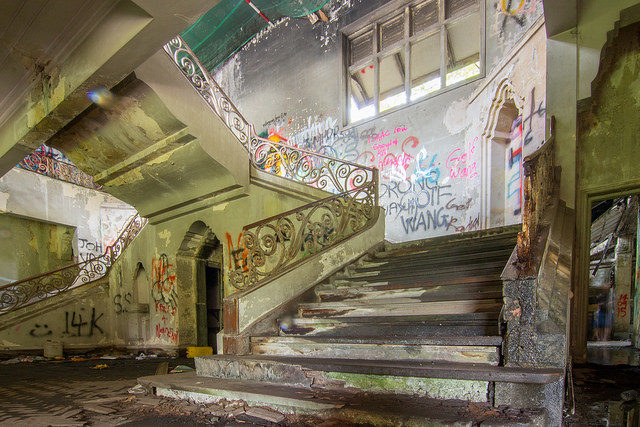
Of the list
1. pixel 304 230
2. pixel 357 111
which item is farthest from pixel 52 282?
pixel 357 111

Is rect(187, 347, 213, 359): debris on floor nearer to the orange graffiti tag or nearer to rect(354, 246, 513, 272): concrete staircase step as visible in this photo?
the orange graffiti tag

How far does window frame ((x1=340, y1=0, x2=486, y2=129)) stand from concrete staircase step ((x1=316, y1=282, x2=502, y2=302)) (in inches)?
232

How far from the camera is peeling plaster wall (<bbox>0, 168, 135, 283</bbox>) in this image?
36.9 feet

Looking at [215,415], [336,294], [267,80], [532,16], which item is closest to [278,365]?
[215,415]

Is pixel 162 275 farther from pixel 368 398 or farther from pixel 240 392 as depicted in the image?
pixel 368 398

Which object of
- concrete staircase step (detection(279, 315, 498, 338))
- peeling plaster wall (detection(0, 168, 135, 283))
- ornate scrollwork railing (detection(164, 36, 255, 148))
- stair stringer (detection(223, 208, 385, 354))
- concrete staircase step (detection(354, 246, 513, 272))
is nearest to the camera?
concrete staircase step (detection(279, 315, 498, 338))

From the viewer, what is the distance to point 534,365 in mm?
2447

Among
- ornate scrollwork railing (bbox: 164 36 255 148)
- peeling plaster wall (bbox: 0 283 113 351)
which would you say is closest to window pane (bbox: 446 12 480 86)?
ornate scrollwork railing (bbox: 164 36 255 148)

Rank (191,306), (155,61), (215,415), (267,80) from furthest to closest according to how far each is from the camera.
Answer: (267,80) → (191,306) → (155,61) → (215,415)

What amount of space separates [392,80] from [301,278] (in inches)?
312

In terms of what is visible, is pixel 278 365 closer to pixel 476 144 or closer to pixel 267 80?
pixel 476 144

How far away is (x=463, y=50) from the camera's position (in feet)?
30.1

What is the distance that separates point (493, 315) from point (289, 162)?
215 inches

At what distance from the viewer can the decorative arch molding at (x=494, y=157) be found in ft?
23.5
